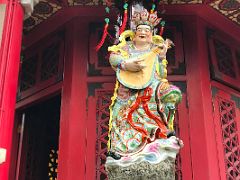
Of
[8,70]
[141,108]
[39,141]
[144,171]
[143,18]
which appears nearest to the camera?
[144,171]

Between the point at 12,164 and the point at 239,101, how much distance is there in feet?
12.3

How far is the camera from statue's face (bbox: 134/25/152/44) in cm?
576

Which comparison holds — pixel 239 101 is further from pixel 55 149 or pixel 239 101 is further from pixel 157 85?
pixel 55 149

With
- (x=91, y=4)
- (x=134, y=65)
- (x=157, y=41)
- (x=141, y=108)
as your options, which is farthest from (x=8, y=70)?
(x=91, y=4)

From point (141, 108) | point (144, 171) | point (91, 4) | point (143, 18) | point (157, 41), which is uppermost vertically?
point (91, 4)

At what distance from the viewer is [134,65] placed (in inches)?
215

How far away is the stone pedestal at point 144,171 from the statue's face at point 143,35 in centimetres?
155

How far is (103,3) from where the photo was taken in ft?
23.9

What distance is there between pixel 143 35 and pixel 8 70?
1.65 m

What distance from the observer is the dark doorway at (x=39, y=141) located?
26.6ft

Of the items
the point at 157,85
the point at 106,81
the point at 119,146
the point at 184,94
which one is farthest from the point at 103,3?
the point at 119,146

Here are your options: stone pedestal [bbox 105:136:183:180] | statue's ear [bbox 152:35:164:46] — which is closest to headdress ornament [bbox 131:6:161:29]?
statue's ear [bbox 152:35:164:46]

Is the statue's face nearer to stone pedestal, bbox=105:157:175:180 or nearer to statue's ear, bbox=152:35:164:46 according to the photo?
statue's ear, bbox=152:35:164:46

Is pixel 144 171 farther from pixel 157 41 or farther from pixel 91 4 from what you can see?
pixel 91 4
